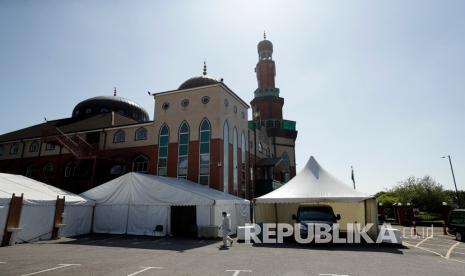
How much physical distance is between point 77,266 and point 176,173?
54.1 ft

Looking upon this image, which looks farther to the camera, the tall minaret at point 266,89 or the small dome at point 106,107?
the tall minaret at point 266,89

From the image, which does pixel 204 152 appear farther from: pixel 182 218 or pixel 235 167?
pixel 182 218

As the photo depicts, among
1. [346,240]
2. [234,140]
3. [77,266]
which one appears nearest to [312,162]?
[346,240]

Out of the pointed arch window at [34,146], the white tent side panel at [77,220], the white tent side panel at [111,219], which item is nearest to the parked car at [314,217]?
the white tent side panel at [111,219]

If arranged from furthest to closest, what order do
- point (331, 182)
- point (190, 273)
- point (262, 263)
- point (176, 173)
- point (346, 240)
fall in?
1. point (176, 173)
2. point (331, 182)
3. point (346, 240)
4. point (262, 263)
5. point (190, 273)

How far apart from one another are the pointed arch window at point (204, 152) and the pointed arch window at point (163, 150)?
3.28 meters

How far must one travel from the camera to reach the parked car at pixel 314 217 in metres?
13.7

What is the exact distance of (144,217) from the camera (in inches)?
703

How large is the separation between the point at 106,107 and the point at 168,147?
17.4 metres

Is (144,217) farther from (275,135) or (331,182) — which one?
(275,135)

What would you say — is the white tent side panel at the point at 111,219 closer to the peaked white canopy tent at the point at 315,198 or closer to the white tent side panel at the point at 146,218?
the white tent side panel at the point at 146,218

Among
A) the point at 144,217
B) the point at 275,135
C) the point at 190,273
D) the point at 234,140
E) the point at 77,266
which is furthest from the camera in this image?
the point at 275,135

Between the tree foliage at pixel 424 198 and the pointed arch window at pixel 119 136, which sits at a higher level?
the pointed arch window at pixel 119 136

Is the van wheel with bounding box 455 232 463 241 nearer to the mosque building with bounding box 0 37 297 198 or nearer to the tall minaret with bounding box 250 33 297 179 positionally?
the mosque building with bounding box 0 37 297 198
